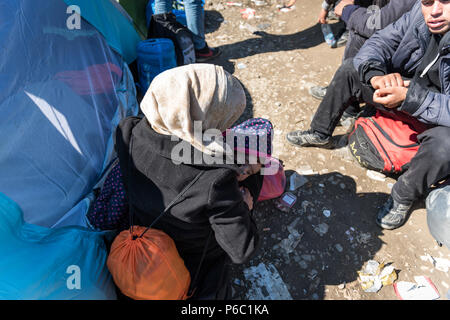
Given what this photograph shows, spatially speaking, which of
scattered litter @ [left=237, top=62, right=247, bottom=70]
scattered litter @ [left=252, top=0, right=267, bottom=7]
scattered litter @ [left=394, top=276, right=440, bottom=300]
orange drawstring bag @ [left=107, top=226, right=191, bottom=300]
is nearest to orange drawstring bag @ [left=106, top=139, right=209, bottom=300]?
orange drawstring bag @ [left=107, top=226, right=191, bottom=300]

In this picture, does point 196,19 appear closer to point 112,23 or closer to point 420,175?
point 112,23

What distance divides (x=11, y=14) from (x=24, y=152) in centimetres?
80

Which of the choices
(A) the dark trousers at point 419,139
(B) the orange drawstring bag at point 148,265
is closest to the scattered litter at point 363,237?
(A) the dark trousers at point 419,139

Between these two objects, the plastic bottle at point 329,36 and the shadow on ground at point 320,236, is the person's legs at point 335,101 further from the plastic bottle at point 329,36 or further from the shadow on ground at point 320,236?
the plastic bottle at point 329,36

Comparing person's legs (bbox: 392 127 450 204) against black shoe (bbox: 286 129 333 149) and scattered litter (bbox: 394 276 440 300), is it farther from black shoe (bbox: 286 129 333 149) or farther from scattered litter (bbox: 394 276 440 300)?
black shoe (bbox: 286 129 333 149)

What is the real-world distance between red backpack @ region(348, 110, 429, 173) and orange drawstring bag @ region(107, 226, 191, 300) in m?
1.85

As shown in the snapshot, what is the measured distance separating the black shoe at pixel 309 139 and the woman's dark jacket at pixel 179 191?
56.7 inches

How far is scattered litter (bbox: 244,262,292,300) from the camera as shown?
1.86 metres

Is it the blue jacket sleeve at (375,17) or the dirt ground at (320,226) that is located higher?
the blue jacket sleeve at (375,17)

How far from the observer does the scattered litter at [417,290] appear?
1.81 metres

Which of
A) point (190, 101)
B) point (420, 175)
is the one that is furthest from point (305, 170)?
point (190, 101)

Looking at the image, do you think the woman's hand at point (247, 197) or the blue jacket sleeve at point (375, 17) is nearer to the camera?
the woman's hand at point (247, 197)
